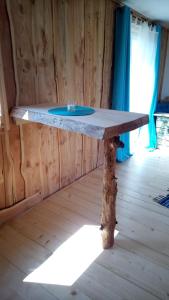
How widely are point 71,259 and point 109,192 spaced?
53 centimetres

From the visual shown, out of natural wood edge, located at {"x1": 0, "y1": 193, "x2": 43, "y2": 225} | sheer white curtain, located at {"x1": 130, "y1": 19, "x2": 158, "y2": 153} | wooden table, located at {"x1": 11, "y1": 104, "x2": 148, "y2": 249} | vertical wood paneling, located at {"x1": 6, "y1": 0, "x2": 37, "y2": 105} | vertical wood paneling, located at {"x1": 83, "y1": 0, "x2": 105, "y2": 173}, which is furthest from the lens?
sheer white curtain, located at {"x1": 130, "y1": 19, "x2": 158, "y2": 153}

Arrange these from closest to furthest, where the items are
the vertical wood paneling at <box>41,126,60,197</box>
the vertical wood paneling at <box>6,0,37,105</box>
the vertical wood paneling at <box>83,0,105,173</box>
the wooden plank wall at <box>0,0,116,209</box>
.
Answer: the vertical wood paneling at <box>6,0,37,105</box> → the wooden plank wall at <box>0,0,116,209</box> → the vertical wood paneling at <box>41,126,60,197</box> → the vertical wood paneling at <box>83,0,105,173</box>

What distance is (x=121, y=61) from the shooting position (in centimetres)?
250

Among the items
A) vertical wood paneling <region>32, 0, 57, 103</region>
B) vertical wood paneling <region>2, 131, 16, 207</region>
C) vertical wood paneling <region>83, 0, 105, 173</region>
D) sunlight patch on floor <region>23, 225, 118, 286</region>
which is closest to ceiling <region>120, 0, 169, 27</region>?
vertical wood paneling <region>83, 0, 105, 173</region>

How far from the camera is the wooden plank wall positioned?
1.64 metres

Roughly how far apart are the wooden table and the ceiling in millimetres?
1648

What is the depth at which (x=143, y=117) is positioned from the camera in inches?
57.0

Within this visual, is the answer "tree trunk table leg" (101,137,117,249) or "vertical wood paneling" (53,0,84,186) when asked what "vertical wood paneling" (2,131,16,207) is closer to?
"vertical wood paneling" (53,0,84,186)

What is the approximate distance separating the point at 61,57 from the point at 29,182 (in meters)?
1.16

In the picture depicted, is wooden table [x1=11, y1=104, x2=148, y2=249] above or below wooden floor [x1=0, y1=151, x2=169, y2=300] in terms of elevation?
above

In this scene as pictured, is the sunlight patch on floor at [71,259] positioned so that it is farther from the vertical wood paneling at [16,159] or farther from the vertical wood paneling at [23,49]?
the vertical wood paneling at [23,49]

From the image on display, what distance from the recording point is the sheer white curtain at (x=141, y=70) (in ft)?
9.36

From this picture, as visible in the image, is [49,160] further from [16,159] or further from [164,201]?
[164,201]

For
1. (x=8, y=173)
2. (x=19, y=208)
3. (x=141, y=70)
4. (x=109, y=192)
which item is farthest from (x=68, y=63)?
(x=141, y=70)
